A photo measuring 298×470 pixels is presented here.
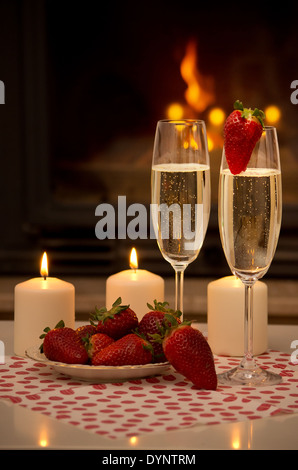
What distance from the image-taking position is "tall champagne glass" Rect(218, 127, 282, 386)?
3.45 ft

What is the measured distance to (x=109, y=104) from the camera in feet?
10.6

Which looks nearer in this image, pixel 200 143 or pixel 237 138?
pixel 237 138

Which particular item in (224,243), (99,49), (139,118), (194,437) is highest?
(99,49)

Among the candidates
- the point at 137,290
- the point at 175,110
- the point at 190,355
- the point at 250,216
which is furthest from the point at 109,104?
the point at 190,355

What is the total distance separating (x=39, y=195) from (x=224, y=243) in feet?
7.23

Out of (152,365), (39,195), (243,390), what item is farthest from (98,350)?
(39,195)

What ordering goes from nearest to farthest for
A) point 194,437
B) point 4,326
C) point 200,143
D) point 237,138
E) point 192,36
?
1. point 194,437
2. point 237,138
3. point 200,143
4. point 4,326
5. point 192,36

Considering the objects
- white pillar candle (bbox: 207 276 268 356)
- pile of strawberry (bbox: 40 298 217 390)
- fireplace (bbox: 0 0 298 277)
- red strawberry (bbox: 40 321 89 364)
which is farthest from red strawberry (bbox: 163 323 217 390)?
fireplace (bbox: 0 0 298 277)

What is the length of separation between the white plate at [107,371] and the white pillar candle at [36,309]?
5.9 inches

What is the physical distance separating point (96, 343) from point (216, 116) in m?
2.23

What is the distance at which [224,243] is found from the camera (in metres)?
1.09

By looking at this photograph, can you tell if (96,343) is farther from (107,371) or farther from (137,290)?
(137,290)

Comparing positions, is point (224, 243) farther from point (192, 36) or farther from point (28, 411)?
point (192, 36)

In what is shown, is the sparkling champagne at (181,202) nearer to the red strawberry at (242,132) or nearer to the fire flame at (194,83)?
the red strawberry at (242,132)
